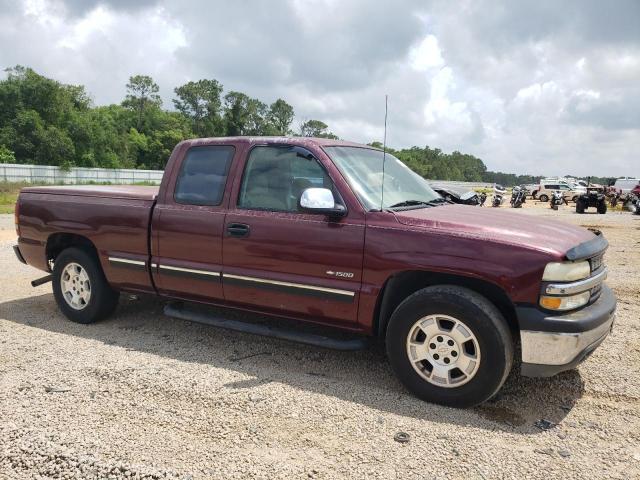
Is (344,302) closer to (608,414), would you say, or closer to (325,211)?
(325,211)

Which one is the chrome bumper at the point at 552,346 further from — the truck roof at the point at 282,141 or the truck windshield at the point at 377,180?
the truck roof at the point at 282,141

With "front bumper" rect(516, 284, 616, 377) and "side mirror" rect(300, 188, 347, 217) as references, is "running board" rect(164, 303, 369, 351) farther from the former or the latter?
"front bumper" rect(516, 284, 616, 377)

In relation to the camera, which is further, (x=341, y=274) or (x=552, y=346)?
(x=341, y=274)

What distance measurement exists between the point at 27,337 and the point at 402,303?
11.7ft

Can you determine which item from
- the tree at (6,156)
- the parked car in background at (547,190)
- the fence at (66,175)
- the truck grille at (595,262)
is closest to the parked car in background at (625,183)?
the parked car in background at (547,190)

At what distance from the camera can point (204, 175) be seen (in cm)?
455

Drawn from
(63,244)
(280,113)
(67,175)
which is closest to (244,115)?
(280,113)

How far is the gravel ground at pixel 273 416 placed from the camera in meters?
2.79

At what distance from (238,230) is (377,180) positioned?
1206mm

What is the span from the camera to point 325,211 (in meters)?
3.73

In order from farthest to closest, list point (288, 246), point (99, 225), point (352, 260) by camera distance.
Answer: point (99, 225) < point (288, 246) < point (352, 260)

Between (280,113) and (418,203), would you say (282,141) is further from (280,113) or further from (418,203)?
(280,113)

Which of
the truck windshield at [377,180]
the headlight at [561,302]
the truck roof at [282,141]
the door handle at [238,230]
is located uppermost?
the truck roof at [282,141]

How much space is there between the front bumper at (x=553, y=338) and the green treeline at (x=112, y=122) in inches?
1725
